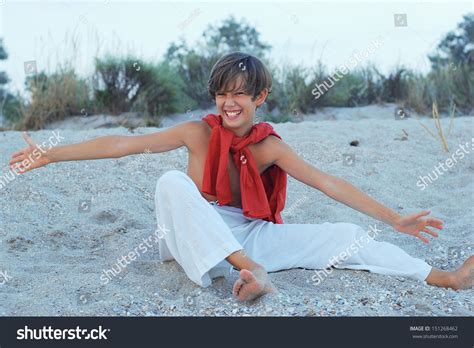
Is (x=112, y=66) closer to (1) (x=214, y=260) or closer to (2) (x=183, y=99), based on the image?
(2) (x=183, y=99)

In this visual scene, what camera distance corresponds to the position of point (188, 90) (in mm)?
8102

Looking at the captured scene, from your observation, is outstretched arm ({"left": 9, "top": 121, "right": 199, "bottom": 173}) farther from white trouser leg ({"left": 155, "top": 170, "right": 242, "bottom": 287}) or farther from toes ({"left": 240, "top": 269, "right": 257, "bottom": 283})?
toes ({"left": 240, "top": 269, "right": 257, "bottom": 283})

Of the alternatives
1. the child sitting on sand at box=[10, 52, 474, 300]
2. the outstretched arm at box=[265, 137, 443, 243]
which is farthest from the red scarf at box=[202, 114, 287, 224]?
the outstretched arm at box=[265, 137, 443, 243]

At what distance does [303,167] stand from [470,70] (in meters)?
6.11

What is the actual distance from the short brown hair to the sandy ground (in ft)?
2.50

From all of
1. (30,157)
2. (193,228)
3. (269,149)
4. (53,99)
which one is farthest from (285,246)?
(53,99)

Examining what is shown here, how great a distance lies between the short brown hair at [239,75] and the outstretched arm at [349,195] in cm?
24

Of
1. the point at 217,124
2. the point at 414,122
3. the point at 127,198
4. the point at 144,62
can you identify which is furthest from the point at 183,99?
the point at 217,124

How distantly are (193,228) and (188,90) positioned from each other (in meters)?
5.50

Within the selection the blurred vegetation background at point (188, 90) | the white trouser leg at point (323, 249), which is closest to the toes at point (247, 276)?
the white trouser leg at point (323, 249)

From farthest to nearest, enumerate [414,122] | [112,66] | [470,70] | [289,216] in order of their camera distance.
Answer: [470,70]
[112,66]
[414,122]
[289,216]

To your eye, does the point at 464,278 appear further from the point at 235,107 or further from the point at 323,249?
the point at 235,107
